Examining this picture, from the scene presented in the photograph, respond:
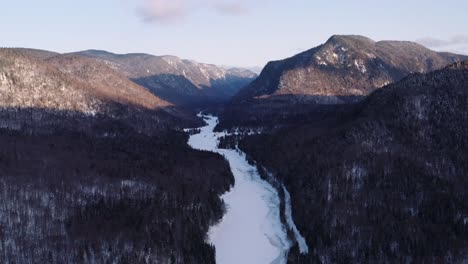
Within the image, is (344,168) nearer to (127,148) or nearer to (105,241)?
(105,241)

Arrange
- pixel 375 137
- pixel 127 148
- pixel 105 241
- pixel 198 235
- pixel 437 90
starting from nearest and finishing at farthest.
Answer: pixel 105 241 → pixel 198 235 → pixel 375 137 → pixel 437 90 → pixel 127 148

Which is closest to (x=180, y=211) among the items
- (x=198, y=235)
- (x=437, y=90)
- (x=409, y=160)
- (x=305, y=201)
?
(x=198, y=235)

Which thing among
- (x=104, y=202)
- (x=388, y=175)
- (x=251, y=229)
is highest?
(x=388, y=175)

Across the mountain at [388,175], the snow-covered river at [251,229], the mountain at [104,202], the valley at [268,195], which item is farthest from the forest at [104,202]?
the mountain at [388,175]

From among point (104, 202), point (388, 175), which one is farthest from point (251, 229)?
point (388, 175)

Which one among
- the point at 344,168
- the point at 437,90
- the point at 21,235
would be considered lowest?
the point at 21,235

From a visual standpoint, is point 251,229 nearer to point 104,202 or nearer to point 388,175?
point 104,202

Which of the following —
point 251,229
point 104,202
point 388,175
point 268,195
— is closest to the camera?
point 251,229
